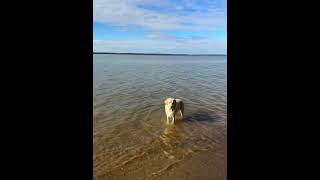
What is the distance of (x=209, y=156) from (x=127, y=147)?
1.81 m

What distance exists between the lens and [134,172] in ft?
15.7

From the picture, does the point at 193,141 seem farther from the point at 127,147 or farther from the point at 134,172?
the point at 134,172

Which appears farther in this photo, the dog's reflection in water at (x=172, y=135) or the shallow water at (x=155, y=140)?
the dog's reflection in water at (x=172, y=135)

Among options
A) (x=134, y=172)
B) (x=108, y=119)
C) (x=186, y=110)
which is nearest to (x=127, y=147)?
(x=134, y=172)

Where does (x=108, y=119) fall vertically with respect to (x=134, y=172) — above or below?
above

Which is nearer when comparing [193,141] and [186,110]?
[193,141]

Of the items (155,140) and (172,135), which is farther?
(172,135)

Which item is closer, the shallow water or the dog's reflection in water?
the shallow water
